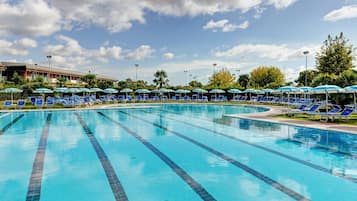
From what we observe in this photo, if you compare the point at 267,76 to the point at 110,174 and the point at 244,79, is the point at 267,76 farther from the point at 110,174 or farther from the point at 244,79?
the point at 110,174

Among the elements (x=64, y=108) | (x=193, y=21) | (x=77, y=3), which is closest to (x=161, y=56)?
(x=193, y=21)

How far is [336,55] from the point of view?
85.1 feet

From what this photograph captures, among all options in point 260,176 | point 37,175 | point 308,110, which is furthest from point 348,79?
point 37,175

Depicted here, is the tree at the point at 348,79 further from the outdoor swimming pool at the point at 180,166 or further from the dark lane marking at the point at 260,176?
the dark lane marking at the point at 260,176

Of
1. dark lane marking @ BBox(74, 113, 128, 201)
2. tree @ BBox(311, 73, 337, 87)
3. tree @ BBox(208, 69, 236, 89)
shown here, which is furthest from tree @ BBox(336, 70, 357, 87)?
tree @ BBox(208, 69, 236, 89)

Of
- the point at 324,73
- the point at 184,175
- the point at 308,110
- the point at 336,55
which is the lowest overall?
the point at 184,175

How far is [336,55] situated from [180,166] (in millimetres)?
26316

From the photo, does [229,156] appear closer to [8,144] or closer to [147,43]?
[8,144]

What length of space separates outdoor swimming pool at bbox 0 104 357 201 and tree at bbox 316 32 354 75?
20.2 meters

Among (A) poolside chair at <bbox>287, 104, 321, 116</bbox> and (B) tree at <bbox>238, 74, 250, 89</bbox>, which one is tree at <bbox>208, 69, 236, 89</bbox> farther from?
(A) poolside chair at <bbox>287, 104, 321, 116</bbox>

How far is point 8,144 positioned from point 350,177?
902 centimetres

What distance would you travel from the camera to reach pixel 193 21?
890 inches

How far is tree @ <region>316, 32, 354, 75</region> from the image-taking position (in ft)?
84.5

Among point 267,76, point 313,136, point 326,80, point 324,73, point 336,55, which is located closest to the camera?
point 313,136
